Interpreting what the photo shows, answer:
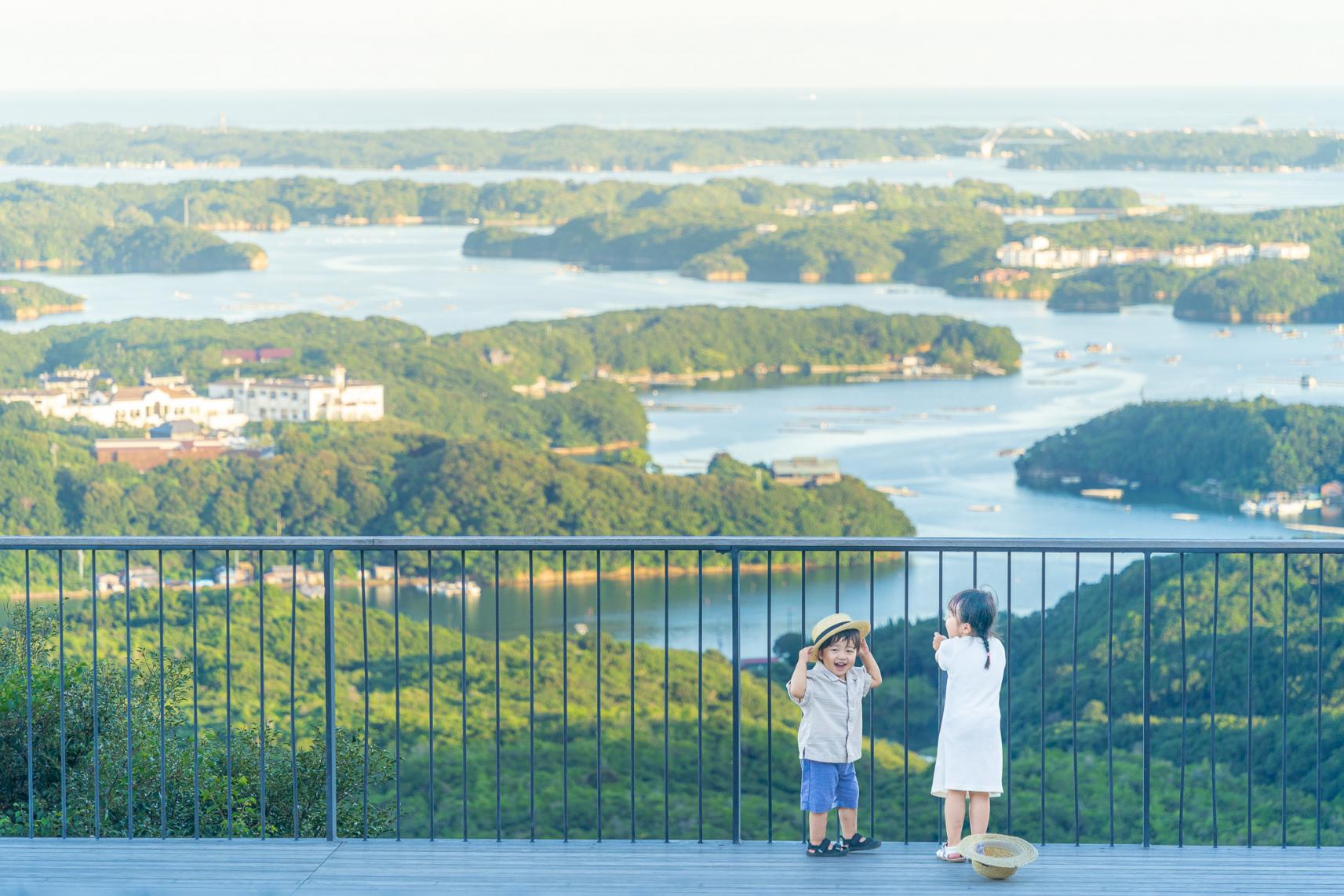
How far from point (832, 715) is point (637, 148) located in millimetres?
138527

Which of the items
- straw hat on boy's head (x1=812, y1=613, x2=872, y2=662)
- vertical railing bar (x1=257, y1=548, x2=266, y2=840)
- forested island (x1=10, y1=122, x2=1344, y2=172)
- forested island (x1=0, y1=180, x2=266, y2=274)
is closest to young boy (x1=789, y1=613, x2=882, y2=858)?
straw hat on boy's head (x1=812, y1=613, x2=872, y2=662)

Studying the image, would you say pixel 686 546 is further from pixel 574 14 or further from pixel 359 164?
pixel 359 164

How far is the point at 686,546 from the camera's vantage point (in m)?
3.81

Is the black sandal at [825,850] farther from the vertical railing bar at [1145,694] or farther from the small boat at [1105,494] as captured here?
the small boat at [1105,494]

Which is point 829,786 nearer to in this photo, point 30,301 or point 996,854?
point 996,854

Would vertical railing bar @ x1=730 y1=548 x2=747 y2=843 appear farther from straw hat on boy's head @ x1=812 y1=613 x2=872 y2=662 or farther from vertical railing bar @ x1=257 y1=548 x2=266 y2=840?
vertical railing bar @ x1=257 y1=548 x2=266 y2=840

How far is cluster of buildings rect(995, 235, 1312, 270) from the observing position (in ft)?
323

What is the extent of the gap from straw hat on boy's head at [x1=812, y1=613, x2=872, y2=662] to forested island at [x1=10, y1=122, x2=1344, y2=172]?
117774 millimetres

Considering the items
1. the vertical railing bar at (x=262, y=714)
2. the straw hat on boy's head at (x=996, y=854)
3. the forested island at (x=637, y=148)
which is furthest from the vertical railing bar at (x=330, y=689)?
the forested island at (x=637, y=148)

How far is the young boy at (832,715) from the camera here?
3676 millimetres

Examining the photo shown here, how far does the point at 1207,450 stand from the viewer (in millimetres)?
59156

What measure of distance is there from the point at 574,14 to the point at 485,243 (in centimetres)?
1845

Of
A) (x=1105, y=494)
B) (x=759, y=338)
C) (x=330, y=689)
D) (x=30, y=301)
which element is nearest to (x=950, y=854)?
(x=330, y=689)

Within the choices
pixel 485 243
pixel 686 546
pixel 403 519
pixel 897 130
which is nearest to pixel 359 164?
pixel 485 243
